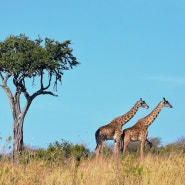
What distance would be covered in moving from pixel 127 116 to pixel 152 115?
1.13 metres

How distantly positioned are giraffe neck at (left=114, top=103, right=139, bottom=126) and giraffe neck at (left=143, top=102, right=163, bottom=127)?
906mm

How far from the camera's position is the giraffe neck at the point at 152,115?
22516 mm

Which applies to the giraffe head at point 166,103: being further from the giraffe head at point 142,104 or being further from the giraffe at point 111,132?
the giraffe at point 111,132

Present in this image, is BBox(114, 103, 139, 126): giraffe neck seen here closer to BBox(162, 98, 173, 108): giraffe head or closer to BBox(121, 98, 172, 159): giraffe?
BBox(121, 98, 172, 159): giraffe

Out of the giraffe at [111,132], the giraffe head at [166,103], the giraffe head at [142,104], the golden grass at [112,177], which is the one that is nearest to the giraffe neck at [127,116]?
the giraffe at [111,132]

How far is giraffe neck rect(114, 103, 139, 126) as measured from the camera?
2312 centimetres

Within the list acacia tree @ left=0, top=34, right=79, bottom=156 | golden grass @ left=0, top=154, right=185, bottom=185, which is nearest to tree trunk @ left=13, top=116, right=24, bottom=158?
acacia tree @ left=0, top=34, right=79, bottom=156

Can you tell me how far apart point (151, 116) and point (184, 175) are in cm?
1281

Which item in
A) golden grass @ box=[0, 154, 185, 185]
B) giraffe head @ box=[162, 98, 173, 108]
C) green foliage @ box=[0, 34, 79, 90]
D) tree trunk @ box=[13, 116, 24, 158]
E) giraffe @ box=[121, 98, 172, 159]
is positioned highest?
green foliage @ box=[0, 34, 79, 90]

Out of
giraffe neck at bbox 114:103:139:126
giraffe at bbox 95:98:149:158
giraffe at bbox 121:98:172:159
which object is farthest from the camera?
giraffe neck at bbox 114:103:139:126

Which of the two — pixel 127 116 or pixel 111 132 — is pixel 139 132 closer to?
pixel 111 132

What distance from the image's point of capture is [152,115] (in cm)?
2297

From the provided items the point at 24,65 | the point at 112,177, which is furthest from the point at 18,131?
the point at 112,177

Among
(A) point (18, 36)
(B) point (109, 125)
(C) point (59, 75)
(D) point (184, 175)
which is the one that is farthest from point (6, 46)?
(D) point (184, 175)
